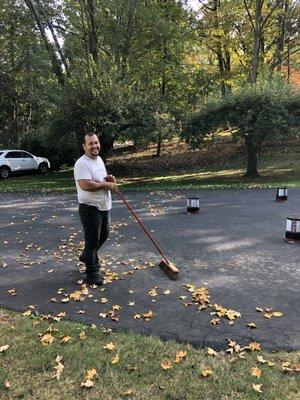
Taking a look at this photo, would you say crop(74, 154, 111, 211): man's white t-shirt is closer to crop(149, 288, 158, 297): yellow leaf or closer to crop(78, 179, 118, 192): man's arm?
crop(78, 179, 118, 192): man's arm

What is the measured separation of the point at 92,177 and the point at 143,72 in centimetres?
1849

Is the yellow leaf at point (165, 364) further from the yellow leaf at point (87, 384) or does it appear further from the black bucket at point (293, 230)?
the black bucket at point (293, 230)

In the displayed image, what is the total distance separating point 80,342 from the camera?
12.6 ft

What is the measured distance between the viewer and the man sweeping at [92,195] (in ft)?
15.9

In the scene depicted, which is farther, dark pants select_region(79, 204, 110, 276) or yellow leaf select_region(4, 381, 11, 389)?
dark pants select_region(79, 204, 110, 276)

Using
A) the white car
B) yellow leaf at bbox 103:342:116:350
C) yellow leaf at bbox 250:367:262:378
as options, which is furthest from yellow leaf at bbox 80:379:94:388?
the white car

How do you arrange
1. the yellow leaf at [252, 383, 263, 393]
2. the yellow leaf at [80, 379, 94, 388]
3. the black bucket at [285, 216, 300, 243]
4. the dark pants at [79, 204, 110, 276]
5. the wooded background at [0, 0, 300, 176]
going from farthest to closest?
the wooded background at [0, 0, 300, 176]
the black bucket at [285, 216, 300, 243]
the dark pants at [79, 204, 110, 276]
the yellow leaf at [80, 379, 94, 388]
the yellow leaf at [252, 383, 263, 393]

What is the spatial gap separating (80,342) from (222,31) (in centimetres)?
2483

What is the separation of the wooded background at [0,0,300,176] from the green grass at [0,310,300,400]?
43.3 ft

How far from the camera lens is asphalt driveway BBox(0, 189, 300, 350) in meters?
4.12

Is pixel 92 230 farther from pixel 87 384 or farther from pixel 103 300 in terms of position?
pixel 87 384

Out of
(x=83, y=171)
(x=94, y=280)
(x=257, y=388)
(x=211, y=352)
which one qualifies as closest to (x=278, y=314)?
(x=211, y=352)

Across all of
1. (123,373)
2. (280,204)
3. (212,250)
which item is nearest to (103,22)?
(280,204)

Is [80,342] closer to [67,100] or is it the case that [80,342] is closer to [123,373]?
[123,373]
